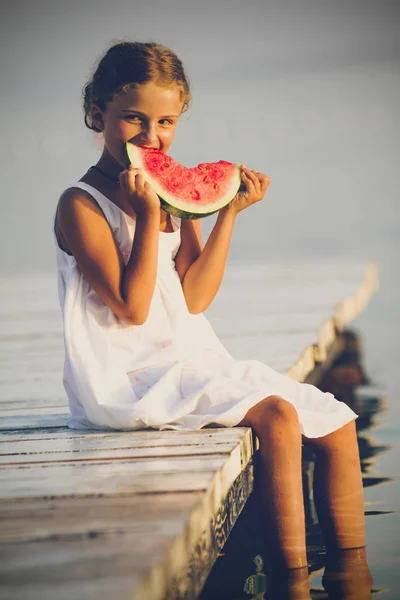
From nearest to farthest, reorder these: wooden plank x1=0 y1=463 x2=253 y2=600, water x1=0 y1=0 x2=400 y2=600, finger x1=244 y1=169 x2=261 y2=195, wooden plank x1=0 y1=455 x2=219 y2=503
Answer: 1. wooden plank x1=0 y1=463 x2=253 y2=600
2. wooden plank x1=0 y1=455 x2=219 y2=503
3. finger x1=244 y1=169 x2=261 y2=195
4. water x1=0 y1=0 x2=400 y2=600

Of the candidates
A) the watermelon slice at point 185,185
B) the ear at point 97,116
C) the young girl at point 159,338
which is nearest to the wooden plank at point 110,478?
the young girl at point 159,338

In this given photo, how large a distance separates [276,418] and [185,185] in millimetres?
1000

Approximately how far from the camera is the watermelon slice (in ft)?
11.4

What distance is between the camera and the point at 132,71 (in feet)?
11.4

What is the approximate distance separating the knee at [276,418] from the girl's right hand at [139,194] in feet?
2.20

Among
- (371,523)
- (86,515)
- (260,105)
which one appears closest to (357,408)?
(371,523)

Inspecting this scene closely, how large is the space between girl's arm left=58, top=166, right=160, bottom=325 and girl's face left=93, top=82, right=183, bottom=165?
0.69 ft

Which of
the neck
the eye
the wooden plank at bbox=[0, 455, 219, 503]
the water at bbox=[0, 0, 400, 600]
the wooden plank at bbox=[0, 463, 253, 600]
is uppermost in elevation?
the water at bbox=[0, 0, 400, 600]

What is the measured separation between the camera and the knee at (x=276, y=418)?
307 centimetres

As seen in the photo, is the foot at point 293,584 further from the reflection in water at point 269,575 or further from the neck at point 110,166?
the neck at point 110,166

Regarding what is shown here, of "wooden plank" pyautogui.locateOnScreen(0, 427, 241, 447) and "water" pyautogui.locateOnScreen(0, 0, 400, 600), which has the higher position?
"water" pyautogui.locateOnScreen(0, 0, 400, 600)

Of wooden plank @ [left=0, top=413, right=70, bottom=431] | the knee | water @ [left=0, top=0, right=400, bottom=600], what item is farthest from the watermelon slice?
water @ [left=0, top=0, right=400, bottom=600]

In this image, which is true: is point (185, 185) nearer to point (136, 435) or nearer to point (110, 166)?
point (110, 166)

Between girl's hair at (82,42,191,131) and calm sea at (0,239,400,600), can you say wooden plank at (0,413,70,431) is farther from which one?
girl's hair at (82,42,191,131)
